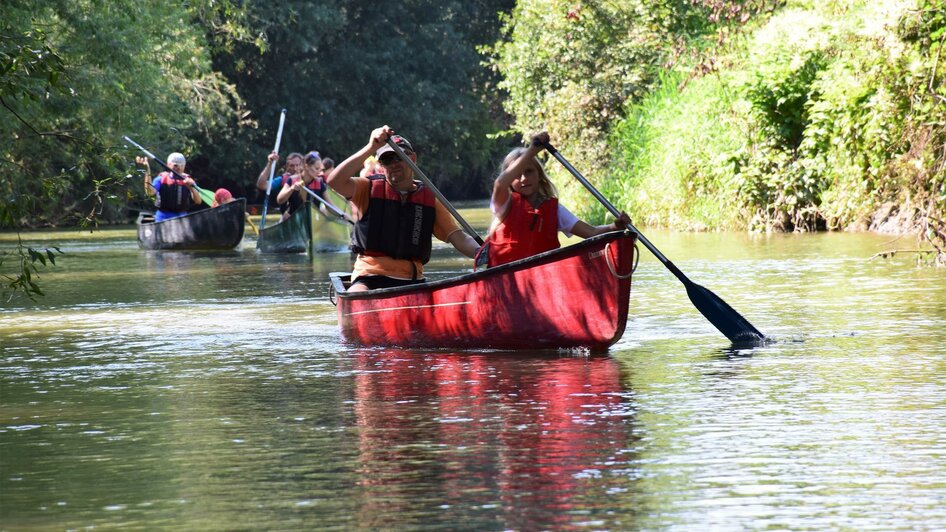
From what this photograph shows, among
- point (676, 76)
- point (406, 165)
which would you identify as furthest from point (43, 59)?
point (676, 76)

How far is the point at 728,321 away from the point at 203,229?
55.6 ft

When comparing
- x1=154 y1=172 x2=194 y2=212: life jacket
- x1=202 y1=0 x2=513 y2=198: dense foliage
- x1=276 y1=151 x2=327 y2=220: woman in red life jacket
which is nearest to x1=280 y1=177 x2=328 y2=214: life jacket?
x1=276 y1=151 x2=327 y2=220: woman in red life jacket

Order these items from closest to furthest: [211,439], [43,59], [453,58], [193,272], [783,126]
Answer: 1. [211,439]
2. [43,59]
3. [193,272]
4. [783,126]
5. [453,58]

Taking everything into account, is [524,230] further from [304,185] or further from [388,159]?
[304,185]

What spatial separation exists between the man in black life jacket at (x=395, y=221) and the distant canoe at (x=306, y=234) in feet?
44.6

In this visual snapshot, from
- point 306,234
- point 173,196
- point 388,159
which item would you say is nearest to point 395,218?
point 388,159

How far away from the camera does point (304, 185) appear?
2606 cm

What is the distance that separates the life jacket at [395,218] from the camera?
38.4ft

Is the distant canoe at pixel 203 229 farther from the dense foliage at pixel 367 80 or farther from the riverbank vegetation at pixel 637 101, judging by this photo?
the dense foliage at pixel 367 80

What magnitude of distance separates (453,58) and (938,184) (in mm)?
43886

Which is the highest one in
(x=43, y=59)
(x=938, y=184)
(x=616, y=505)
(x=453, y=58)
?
(x=453, y=58)

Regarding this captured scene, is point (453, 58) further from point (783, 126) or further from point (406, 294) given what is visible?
point (406, 294)

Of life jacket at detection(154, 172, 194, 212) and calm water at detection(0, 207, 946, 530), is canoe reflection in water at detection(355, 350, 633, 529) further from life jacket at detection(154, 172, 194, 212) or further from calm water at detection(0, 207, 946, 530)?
life jacket at detection(154, 172, 194, 212)

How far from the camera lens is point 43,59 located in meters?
10.0
